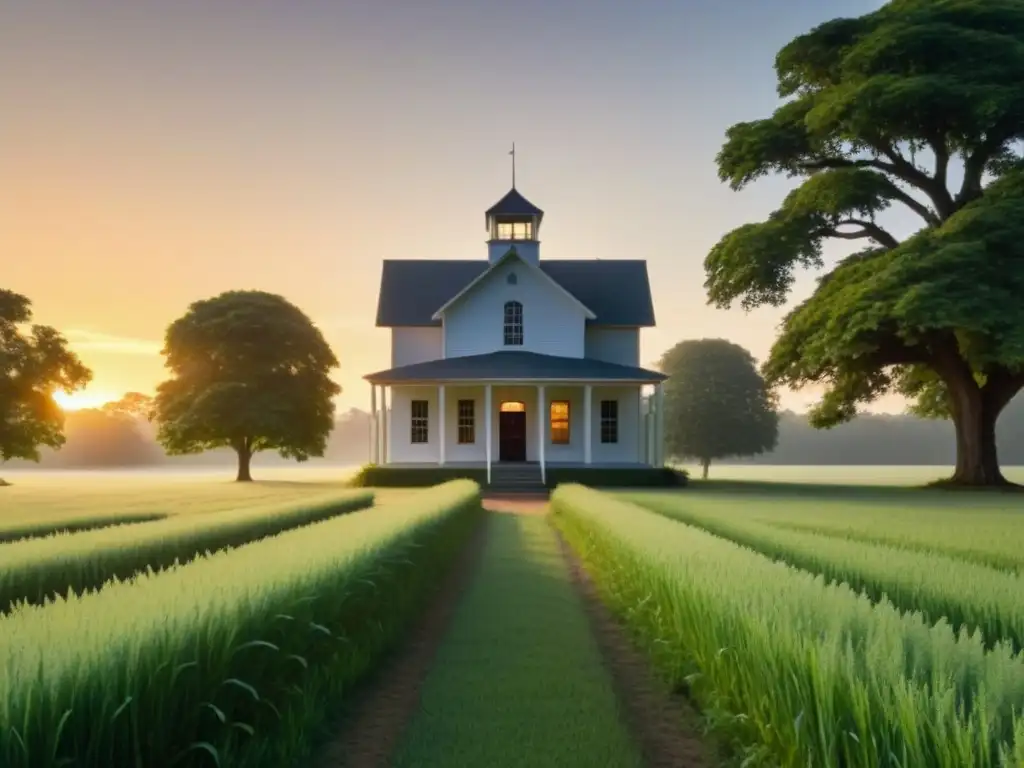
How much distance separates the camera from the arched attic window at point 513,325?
45.7 metres

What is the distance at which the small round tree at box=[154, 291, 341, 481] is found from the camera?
48.5 m

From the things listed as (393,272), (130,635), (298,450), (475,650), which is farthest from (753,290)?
(130,635)

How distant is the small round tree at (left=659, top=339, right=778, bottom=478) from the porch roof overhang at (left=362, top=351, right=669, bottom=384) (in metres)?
24.8

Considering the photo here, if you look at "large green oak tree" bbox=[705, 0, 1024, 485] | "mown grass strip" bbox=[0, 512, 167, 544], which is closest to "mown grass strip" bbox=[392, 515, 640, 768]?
"mown grass strip" bbox=[0, 512, 167, 544]

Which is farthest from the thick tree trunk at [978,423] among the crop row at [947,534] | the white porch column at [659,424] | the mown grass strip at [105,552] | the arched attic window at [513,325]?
the mown grass strip at [105,552]

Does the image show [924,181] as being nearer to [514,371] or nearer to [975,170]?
[975,170]

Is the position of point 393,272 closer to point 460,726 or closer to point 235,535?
point 235,535

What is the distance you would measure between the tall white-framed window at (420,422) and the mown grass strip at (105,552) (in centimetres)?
2560

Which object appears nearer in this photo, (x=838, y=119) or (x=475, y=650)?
(x=475, y=650)

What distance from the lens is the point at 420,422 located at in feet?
145

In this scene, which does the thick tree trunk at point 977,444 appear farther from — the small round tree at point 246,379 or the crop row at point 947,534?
the small round tree at point 246,379

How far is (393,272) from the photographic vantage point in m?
49.9

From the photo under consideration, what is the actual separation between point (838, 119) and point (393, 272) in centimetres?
2475

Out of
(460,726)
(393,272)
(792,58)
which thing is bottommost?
(460,726)
